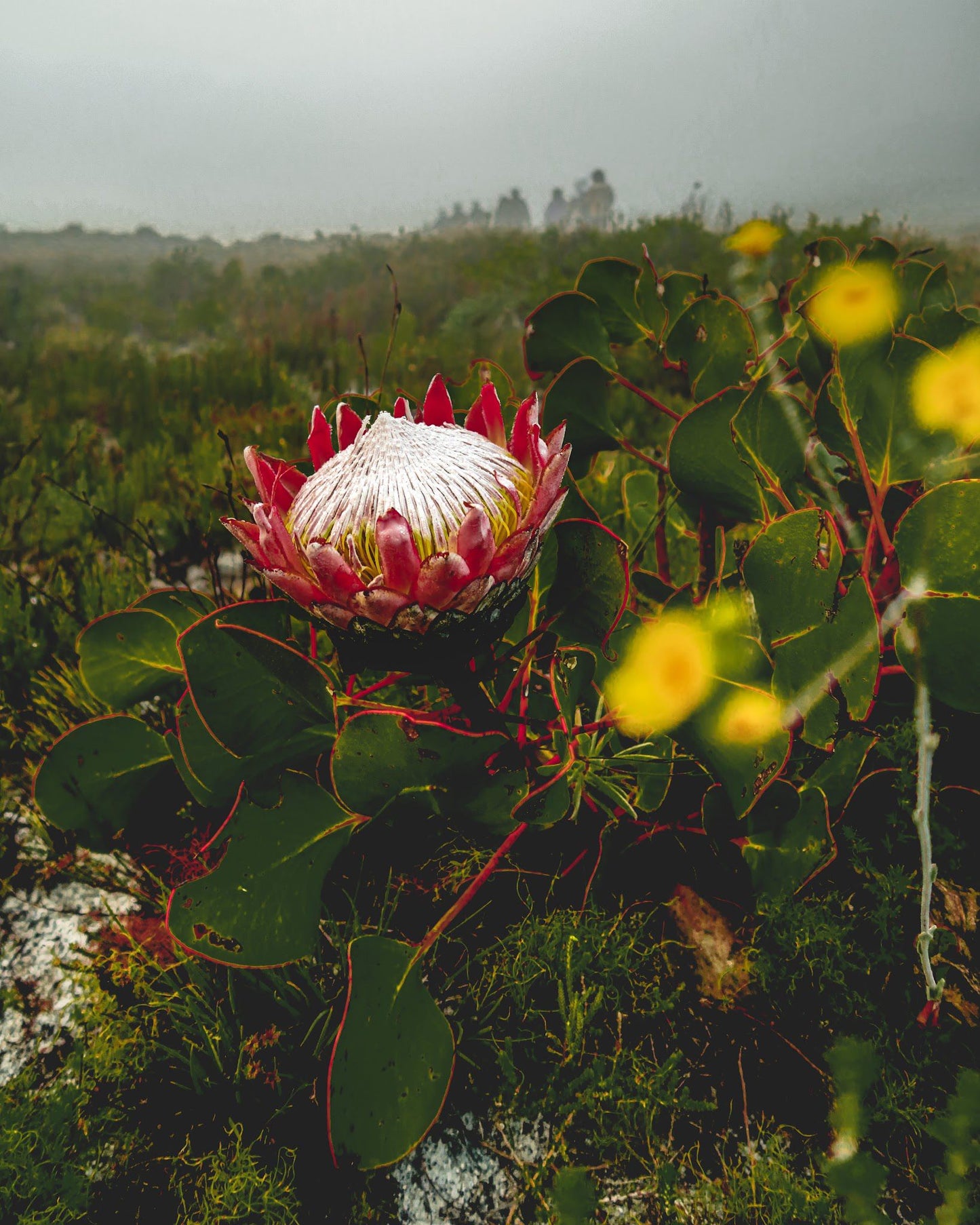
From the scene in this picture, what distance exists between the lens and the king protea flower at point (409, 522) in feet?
2.22

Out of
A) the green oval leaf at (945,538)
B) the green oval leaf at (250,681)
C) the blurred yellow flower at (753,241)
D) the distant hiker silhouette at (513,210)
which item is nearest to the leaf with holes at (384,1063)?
the green oval leaf at (250,681)

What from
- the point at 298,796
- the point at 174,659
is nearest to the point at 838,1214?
the point at 298,796

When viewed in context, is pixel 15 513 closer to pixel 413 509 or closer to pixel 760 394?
pixel 413 509

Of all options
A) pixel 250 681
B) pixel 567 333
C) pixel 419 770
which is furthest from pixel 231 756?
pixel 567 333

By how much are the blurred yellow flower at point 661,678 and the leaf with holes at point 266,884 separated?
1.35 ft

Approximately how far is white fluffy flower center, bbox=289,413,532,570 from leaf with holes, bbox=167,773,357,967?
37cm

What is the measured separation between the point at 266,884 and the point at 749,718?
637 mm

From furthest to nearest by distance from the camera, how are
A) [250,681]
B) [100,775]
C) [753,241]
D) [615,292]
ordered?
[753,241]
[615,292]
[100,775]
[250,681]

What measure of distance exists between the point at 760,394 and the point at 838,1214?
1.07 metres

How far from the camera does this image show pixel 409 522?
737 millimetres

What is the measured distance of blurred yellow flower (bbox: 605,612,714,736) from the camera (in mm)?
824

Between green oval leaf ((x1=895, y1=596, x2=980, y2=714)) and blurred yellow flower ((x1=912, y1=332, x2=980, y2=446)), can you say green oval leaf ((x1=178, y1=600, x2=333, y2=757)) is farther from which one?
blurred yellow flower ((x1=912, y1=332, x2=980, y2=446))

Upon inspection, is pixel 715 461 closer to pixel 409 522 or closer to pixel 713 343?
pixel 713 343

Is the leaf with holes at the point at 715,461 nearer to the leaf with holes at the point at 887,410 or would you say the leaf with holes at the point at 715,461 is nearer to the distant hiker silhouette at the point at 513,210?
the leaf with holes at the point at 887,410
